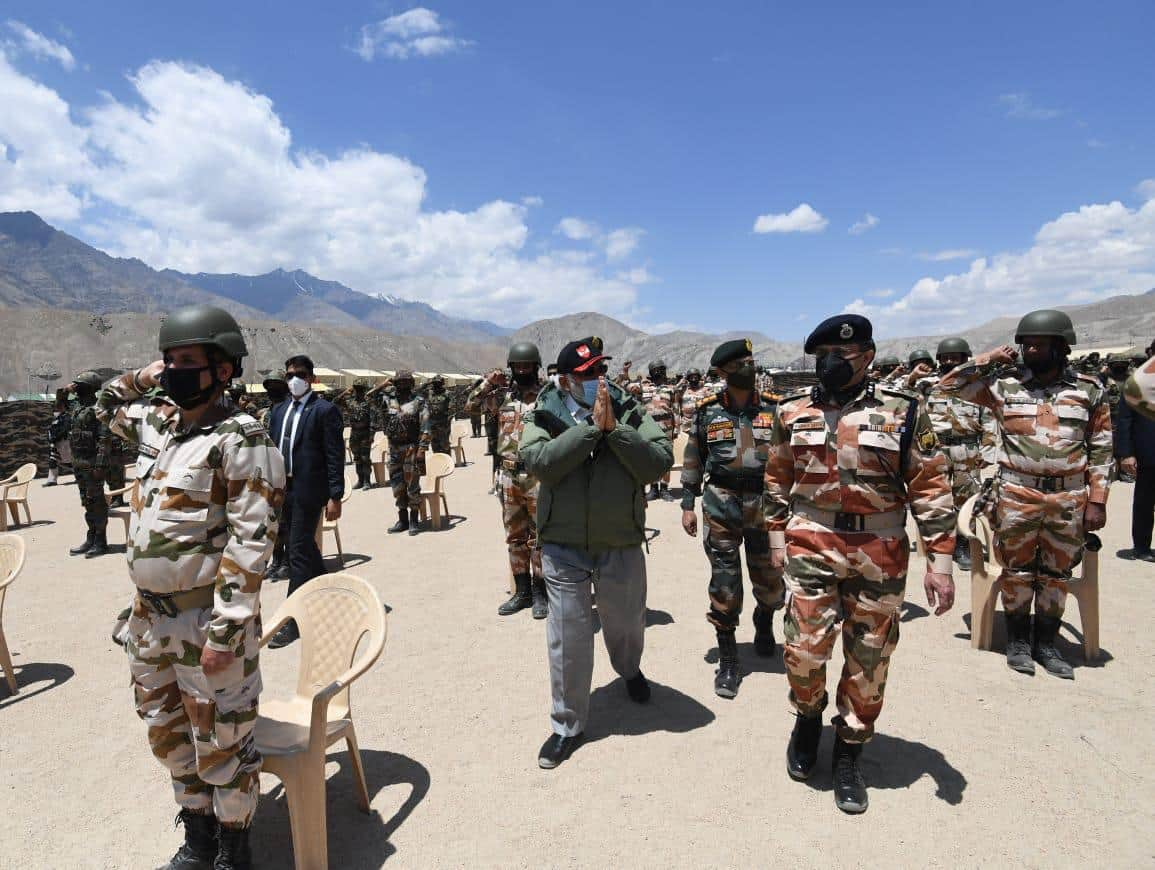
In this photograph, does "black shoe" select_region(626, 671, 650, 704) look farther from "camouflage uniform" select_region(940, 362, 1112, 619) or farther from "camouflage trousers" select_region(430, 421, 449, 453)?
"camouflage trousers" select_region(430, 421, 449, 453)

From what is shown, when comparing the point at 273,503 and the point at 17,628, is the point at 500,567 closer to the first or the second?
the point at 17,628

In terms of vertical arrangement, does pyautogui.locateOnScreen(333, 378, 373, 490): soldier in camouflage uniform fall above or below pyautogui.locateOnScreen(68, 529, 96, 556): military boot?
above

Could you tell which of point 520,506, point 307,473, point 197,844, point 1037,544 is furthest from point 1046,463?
point 307,473

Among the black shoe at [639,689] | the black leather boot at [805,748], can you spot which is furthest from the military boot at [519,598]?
the black leather boot at [805,748]

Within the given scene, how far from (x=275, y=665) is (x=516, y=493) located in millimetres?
2316

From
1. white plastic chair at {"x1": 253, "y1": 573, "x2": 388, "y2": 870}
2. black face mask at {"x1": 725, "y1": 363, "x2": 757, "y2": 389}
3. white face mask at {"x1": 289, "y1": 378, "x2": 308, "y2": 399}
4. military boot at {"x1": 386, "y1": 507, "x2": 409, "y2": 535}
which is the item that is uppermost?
white face mask at {"x1": 289, "y1": 378, "x2": 308, "y2": 399}

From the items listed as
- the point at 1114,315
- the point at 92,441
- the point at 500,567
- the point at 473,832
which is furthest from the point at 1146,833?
the point at 1114,315

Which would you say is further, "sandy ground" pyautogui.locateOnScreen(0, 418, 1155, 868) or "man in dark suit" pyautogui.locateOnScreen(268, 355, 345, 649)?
"man in dark suit" pyautogui.locateOnScreen(268, 355, 345, 649)

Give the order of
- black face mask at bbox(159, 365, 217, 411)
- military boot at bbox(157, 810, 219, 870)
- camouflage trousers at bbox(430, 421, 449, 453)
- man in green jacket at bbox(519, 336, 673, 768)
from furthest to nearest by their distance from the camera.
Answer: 1. camouflage trousers at bbox(430, 421, 449, 453)
2. man in green jacket at bbox(519, 336, 673, 768)
3. military boot at bbox(157, 810, 219, 870)
4. black face mask at bbox(159, 365, 217, 411)

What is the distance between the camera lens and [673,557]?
747cm

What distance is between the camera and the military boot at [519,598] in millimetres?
5773

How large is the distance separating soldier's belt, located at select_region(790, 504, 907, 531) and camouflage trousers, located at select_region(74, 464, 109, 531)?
924 centimetres

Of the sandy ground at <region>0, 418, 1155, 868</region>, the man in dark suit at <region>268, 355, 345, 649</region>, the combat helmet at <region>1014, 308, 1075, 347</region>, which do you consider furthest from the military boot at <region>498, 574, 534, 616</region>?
the combat helmet at <region>1014, 308, 1075, 347</region>

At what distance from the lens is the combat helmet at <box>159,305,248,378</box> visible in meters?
2.33
